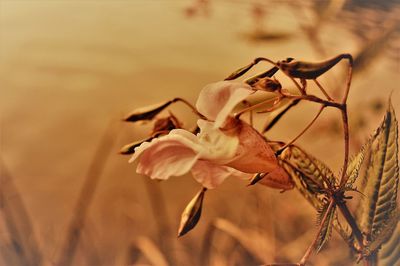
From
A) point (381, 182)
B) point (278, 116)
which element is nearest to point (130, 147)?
point (278, 116)

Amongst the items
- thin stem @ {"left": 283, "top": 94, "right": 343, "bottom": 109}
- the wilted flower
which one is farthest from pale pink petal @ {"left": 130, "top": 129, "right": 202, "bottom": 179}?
thin stem @ {"left": 283, "top": 94, "right": 343, "bottom": 109}

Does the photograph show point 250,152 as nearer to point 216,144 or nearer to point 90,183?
point 216,144

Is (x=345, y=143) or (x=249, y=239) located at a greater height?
(x=345, y=143)

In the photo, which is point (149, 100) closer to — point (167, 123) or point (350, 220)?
point (167, 123)

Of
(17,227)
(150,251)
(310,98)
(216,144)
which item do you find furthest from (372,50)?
(17,227)

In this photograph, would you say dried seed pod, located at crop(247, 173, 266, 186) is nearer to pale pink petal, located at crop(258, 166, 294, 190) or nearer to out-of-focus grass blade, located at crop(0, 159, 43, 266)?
pale pink petal, located at crop(258, 166, 294, 190)

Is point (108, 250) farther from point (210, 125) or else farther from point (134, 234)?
point (210, 125)
